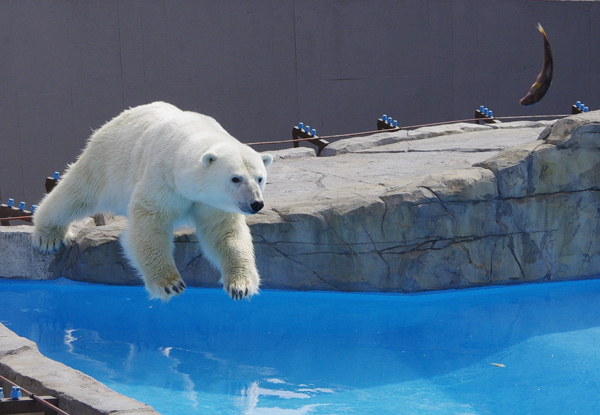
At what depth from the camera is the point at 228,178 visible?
3184 mm

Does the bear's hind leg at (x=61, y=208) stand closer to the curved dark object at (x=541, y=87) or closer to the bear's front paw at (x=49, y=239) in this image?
the bear's front paw at (x=49, y=239)

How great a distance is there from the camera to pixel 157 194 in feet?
11.7

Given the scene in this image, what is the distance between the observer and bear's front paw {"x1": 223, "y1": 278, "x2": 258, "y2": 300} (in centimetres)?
337

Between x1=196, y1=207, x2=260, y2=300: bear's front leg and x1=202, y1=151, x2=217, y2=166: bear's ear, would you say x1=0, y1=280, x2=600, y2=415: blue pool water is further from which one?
x1=202, y1=151, x2=217, y2=166: bear's ear

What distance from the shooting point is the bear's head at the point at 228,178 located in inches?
124

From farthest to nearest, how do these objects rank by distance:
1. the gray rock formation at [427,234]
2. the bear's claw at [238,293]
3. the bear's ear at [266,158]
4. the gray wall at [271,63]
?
the gray wall at [271,63] → the gray rock formation at [427,234] → the bear's ear at [266,158] → the bear's claw at [238,293]

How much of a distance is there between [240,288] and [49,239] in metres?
1.83

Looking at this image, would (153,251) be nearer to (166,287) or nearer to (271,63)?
(166,287)

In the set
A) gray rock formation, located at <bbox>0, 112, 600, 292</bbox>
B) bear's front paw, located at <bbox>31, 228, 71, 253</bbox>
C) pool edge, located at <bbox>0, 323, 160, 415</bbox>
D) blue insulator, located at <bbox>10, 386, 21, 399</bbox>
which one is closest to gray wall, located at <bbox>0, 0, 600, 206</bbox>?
gray rock formation, located at <bbox>0, 112, 600, 292</bbox>

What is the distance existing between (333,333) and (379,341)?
28cm

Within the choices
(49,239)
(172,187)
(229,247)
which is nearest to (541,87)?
(229,247)

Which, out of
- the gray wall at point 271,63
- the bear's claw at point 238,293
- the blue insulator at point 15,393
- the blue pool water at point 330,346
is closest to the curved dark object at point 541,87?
the blue pool water at point 330,346

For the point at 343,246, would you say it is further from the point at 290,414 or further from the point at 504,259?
the point at 290,414

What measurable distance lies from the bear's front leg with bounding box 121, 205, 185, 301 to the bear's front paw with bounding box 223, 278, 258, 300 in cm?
23
